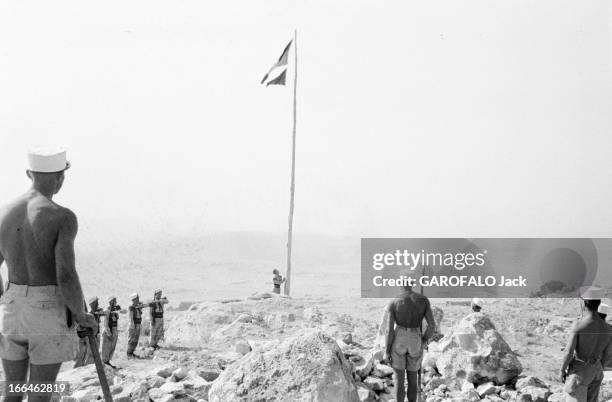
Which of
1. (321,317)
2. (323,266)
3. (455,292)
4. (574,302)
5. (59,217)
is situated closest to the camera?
(59,217)

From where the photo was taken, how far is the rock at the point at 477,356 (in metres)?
8.49

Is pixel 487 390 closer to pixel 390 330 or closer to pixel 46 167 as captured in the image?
pixel 390 330

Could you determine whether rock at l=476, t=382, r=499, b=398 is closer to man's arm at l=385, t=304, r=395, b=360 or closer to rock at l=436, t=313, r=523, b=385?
rock at l=436, t=313, r=523, b=385

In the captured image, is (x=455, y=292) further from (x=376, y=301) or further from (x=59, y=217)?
(x=59, y=217)

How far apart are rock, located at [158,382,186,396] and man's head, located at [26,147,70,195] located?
12.3 feet

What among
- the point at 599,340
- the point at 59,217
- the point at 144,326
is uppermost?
the point at 59,217

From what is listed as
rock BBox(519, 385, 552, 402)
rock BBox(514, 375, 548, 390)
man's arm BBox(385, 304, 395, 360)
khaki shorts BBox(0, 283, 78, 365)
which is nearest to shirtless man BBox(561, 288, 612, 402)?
man's arm BBox(385, 304, 395, 360)

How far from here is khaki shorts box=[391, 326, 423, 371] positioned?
22.4 ft

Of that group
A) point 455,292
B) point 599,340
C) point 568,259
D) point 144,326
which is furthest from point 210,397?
point 568,259

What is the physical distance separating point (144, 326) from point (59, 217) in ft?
39.7

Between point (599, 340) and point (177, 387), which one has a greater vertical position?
point (599, 340)

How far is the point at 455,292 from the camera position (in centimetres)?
2378

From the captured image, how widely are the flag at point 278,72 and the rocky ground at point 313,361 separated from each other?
7267 mm

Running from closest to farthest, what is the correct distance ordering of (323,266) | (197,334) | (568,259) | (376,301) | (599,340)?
(599,340) < (197,334) < (376,301) < (568,259) < (323,266)
